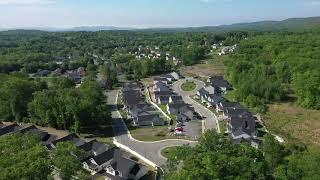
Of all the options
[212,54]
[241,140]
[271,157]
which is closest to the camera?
[271,157]

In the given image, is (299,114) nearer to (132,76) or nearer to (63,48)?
(132,76)

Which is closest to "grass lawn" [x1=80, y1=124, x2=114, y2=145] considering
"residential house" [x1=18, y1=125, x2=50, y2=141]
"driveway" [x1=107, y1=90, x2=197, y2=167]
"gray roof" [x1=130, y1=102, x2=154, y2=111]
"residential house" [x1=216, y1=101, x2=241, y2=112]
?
"driveway" [x1=107, y1=90, x2=197, y2=167]

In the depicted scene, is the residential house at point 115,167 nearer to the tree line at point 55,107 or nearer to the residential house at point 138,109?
the tree line at point 55,107

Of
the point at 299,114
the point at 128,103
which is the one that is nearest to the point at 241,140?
the point at 299,114

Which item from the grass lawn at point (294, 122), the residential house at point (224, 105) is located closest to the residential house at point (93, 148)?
the grass lawn at point (294, 122)

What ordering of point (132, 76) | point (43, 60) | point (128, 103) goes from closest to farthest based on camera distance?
point (128, 103), point (132, 76), point (43, 60)
